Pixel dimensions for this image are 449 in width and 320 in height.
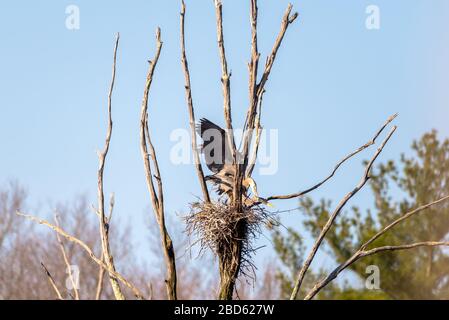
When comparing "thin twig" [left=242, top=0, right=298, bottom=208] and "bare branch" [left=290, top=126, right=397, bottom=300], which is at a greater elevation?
"thin twig" [left=242, top=0, right=298, bottom=208]

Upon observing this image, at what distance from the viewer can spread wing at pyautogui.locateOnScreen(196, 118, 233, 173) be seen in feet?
14.4

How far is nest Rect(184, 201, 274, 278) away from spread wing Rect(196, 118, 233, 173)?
14.4 inches

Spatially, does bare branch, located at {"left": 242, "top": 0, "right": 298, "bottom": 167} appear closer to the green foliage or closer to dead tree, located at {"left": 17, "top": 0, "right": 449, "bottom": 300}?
dead tree, located at {"left": 17, "top": 0, "right": 449, "bottom": 300}

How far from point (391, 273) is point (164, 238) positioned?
16739mm

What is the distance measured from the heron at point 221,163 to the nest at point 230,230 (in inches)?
4.5

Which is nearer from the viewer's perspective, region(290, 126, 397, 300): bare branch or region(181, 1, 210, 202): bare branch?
region(290, 126, 397, 300): bare branch

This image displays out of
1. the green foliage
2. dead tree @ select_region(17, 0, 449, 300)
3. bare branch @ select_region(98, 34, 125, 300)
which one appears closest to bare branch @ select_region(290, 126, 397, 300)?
dead tree @ select_region(17, 0, 449, 300)

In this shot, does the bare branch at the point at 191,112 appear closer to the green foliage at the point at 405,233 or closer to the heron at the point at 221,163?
the heron at the point at 221,163

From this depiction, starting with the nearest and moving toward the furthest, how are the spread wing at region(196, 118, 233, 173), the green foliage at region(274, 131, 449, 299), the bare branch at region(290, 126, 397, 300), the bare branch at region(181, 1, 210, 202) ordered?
the bare branch at region(290, 126, 397, 300) → the bare branch at region(181, 1, 210, 202) → the spread wing at region(196, 118, 233, 173) → the green foliage at region(274, 131, 449, 299)

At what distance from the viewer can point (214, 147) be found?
14.8 feet

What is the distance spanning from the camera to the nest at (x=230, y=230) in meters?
3.97
